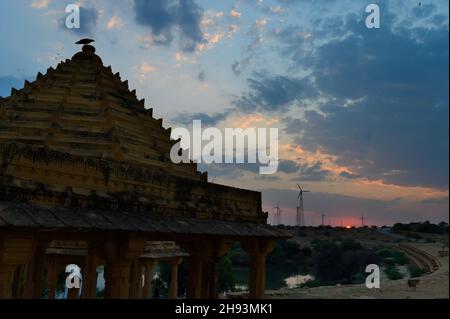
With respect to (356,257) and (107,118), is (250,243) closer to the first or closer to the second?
(107,118)

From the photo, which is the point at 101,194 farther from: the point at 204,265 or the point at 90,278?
the point at 90,278

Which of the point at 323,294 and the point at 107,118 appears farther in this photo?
the point at 323,294

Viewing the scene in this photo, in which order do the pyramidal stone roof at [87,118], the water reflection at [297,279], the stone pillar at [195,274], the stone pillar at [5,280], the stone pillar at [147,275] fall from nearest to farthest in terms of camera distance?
1. the stone pillar at [5,280]
2. the pyramidal stone roof at [87,118]
3. the stone pillar at [195,274]
4. the stone pillar at [147,275]
5. the water reflection at [297,279]

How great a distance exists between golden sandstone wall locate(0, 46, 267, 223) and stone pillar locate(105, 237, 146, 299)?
782mm

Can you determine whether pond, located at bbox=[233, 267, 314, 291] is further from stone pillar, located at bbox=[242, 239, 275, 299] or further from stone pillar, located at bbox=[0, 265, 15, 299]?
stone pillar, located at bbox=[0, 265, 15, 299]

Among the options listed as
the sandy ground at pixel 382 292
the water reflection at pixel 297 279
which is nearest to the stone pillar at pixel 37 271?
the sandy ground at pixel 382 292

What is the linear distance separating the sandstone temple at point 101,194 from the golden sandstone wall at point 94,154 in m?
0.03

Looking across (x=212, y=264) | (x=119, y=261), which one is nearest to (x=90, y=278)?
(x=212, y=264)

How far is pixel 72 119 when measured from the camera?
14.0 meters

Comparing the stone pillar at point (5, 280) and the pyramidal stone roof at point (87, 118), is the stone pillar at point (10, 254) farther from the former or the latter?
the pyramidal stone roof at point (87, 118)

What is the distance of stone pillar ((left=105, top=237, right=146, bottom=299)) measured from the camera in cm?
1070

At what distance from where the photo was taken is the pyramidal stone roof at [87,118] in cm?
1329
